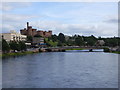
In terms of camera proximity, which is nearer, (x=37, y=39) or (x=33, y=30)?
(x=37, y=39)

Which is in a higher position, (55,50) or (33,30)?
(33,30)

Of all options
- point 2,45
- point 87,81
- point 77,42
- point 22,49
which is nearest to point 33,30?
point 77,42

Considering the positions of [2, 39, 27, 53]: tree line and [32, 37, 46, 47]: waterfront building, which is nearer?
[2, 39, 27, 53]: tree line

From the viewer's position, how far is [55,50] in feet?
461

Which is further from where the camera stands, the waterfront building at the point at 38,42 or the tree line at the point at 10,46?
the waterfront building at the point at 38,42

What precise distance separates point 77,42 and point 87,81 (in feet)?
545

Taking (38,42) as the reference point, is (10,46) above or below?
below

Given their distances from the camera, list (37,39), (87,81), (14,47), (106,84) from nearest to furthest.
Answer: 1. (106,84)
2. (87,81)
3. (14,47)
4. (37,39)

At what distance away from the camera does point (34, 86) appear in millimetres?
26344

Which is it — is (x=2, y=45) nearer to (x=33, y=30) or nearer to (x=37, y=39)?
(x=37, y=39)

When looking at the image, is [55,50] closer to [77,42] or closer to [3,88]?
[77,42]

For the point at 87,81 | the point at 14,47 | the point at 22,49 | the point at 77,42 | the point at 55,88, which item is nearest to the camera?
the point at 55,88

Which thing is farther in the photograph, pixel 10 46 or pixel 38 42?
pixel 38 42

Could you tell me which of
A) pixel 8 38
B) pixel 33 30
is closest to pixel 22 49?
pixel 8 38
